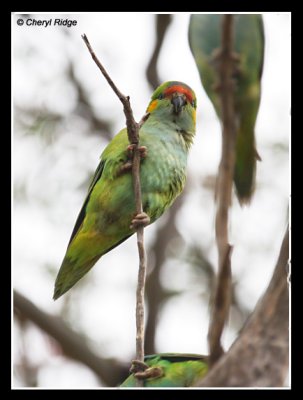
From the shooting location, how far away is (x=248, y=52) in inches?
114

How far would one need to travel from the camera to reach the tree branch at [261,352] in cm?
210

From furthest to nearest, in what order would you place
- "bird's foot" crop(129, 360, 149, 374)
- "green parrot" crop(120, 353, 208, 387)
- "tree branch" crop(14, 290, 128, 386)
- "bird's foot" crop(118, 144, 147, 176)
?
"tree branch" crop(14, 290, 128, 386), "bird's foot" crop(118, 144, 147, 176), "green parrot" crop(120, 353, 208, 387), "bird's foot" crop(129, 360, 149, 374)

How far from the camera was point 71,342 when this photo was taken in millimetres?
3715

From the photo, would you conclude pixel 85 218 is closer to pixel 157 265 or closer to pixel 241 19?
pixel 157 265

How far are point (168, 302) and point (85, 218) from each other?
77 cm

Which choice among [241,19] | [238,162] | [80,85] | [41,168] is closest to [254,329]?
[238,162]

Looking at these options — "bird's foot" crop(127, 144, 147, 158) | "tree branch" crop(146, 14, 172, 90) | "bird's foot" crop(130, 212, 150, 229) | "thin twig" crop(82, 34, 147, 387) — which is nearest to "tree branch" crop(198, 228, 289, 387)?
"thin twig" crop(82, 34, 147, 387)

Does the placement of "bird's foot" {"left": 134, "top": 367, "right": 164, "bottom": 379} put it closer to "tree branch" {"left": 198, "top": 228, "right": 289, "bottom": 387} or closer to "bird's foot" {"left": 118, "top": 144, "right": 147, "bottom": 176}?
"tree branch" {"left": 198, "top": 228, "right": 289, "bottom": 387}

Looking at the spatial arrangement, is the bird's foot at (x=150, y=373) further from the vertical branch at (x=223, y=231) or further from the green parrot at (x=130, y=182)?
the vertical branch at (x=223, y=231)

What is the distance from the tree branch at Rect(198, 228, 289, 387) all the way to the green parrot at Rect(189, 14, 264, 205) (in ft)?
2.51

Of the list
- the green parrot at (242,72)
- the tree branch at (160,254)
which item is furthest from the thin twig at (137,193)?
the tree branch at (160,254)

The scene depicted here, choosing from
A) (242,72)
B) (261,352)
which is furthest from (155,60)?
(261,352)
